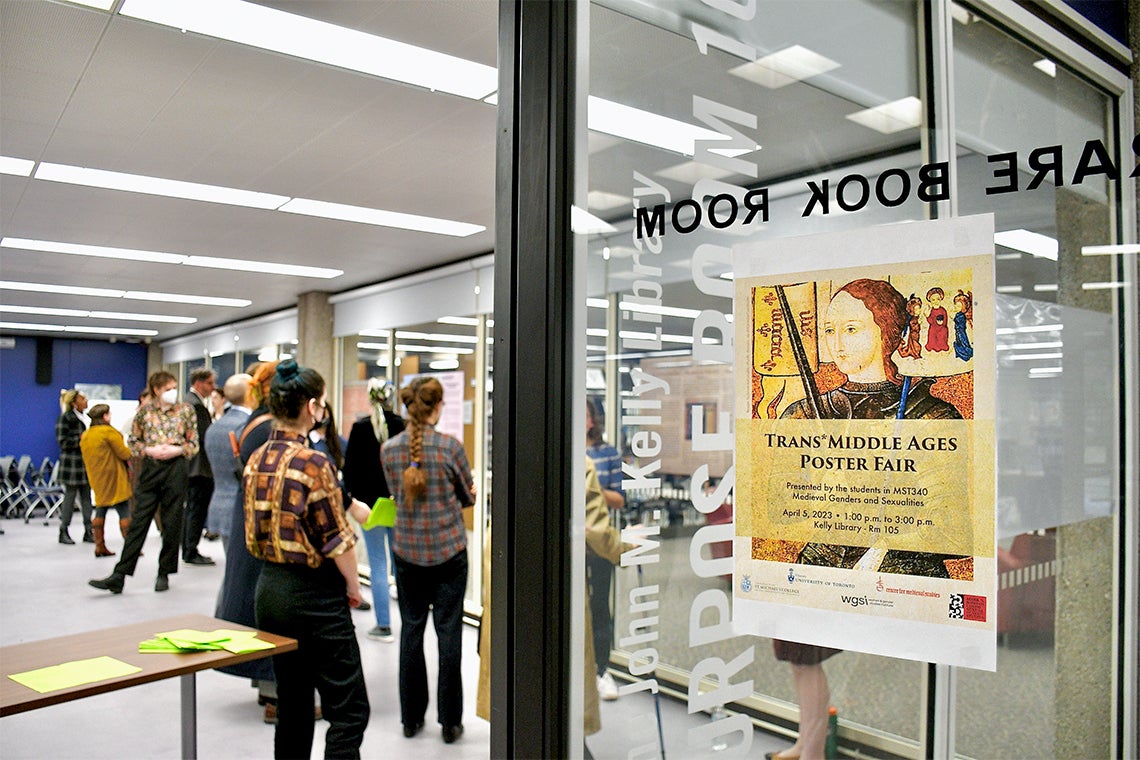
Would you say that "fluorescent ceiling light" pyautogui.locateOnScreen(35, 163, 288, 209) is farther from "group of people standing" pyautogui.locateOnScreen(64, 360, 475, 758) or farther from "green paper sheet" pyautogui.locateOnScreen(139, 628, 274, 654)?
"green paper sheet" pyautogui.locateOnScreen(139, 628, 274, 654)

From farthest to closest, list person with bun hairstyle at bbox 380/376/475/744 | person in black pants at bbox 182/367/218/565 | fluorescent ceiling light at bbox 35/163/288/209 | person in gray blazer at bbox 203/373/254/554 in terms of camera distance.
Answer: person in black pants at bbox 182/367/218/565
fluorescent ceiling light at bbox 35/163/288/209
person in gray blazer at bbox 203/373/254/554
person with bun hairstyle at bbox 380/376/475/744

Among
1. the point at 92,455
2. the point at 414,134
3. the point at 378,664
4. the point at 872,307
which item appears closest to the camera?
the point at 872,307

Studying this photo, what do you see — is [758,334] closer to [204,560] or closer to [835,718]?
[835,718]

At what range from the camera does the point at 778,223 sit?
107 cm

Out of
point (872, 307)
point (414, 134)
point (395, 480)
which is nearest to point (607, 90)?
point (872, 307)

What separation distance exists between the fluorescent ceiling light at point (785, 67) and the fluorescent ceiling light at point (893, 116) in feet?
0.35

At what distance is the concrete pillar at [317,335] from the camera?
10.1 m

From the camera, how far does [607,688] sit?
3.98 feet

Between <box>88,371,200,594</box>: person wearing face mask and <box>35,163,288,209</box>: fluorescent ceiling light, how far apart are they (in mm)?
1606

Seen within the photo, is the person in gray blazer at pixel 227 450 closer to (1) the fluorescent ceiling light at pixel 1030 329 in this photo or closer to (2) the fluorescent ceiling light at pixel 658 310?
(2) the fluorescent ceiling light at pixel 658 310

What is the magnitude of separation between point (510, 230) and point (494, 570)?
1.67 ft

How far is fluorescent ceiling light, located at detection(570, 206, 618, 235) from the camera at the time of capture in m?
1.24

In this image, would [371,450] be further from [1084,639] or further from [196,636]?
[1084,639]

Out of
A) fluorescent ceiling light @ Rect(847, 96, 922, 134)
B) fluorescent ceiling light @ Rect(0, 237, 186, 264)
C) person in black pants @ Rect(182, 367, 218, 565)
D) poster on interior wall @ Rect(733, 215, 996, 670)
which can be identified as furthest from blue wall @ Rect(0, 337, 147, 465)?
fluorescent ceiling light @ Rect(847, 96, 922, 134)
